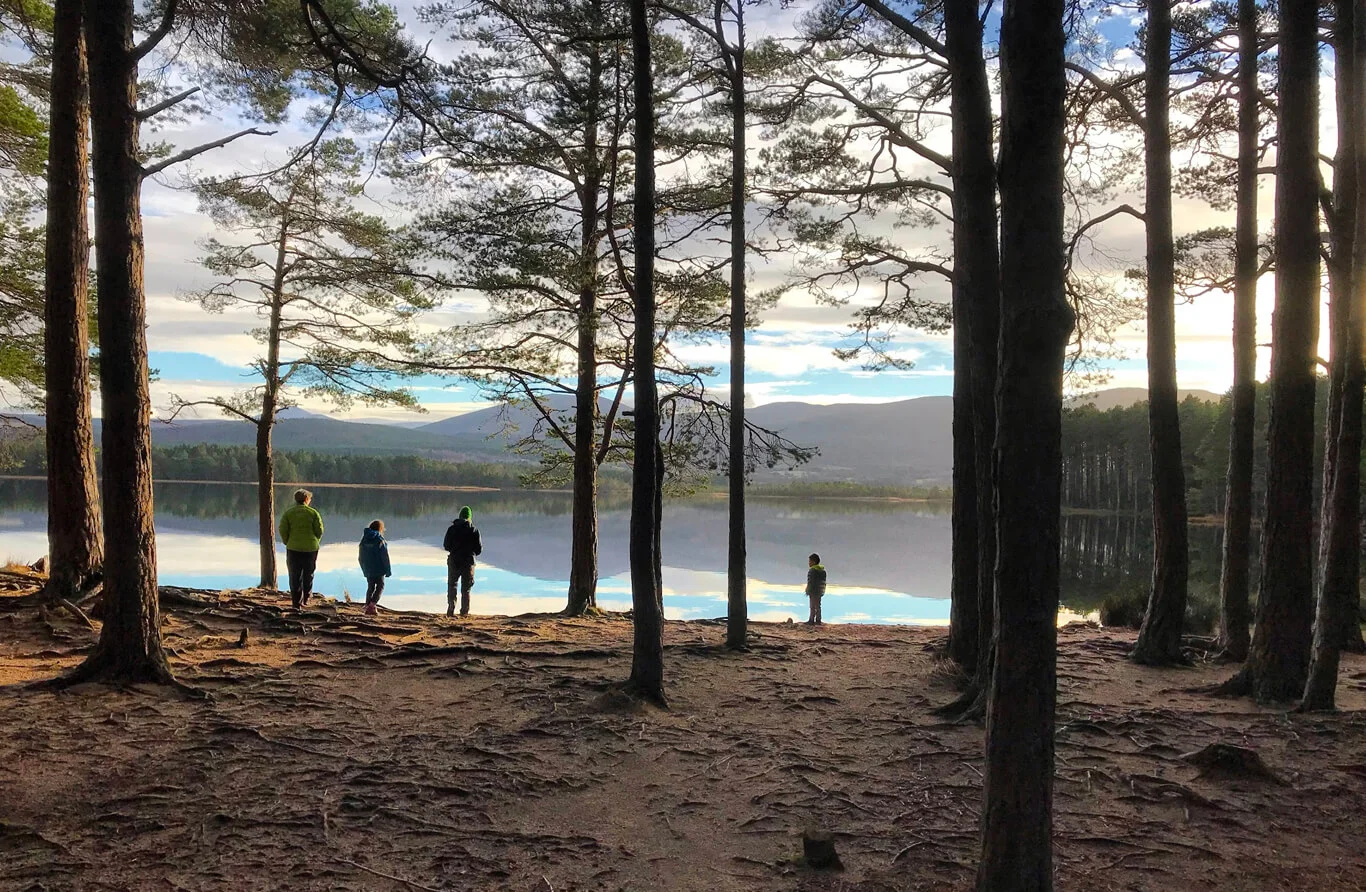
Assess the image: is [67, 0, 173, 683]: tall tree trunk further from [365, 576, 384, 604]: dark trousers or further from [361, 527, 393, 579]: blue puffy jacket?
[361, 527, 393, 579]: blue puffy jacket

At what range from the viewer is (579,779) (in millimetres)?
5141

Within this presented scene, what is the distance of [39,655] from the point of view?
647 centimetres

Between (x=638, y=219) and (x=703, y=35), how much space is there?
4650 mm

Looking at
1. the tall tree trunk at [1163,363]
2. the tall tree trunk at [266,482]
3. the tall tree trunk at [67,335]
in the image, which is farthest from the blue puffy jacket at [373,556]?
the tall tree trunk at [1163,363]

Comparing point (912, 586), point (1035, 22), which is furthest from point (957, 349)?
point (912, 586)

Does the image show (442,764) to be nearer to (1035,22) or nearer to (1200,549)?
(1035,22)

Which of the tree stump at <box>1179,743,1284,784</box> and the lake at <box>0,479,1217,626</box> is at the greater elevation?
the tree stump at <box>1179,743,1284,784</box>

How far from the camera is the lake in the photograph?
23391mm

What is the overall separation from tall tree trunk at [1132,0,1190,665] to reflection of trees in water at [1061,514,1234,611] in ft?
27.7

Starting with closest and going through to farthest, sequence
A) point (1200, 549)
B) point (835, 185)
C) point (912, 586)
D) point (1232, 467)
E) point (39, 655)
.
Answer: point (39, 655) < point (1232, 467) < point (835, 185) < point (912, 586) < point (1200, 549)

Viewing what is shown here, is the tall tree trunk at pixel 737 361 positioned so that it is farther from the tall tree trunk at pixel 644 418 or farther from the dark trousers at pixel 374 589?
the dark trousers at pixel 374 589

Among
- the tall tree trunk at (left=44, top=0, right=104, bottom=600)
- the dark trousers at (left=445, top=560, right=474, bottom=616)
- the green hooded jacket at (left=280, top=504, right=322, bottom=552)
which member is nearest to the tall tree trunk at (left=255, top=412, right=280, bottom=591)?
the dark trousers at (left=445, top=560, right=474, bottom=616)

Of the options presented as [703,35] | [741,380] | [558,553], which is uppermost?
[703,35]

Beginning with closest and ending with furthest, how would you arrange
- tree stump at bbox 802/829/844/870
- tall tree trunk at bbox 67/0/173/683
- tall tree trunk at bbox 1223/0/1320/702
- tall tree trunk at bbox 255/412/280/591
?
tree stump at bbox 802/829/844/870 < tall tree trunk at bbox 67/0/173/683 < tall tree trunk at bbox 1223/0/1320/702 < tall tree trunk at bbox 255/412/280/591
